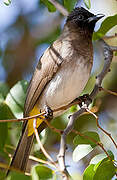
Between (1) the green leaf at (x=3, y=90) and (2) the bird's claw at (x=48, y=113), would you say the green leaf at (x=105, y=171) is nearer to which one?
(2) the bird's claw at (x=48, y=113)

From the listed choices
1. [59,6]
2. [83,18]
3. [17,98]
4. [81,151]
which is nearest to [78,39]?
[83,18]

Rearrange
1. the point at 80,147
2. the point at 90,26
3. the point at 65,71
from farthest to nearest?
the point at 90,26, the point at 65,71, the point at 80,147

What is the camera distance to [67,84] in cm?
324

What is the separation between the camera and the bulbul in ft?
10.6

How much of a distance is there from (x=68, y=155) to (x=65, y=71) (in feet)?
4.31

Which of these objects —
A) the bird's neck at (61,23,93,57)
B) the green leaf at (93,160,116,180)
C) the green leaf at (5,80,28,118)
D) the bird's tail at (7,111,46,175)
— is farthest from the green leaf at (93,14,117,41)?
the green leaf at (93,160,116,180)

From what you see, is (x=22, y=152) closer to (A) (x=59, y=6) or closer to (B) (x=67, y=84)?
(B) (x=67, y=84)

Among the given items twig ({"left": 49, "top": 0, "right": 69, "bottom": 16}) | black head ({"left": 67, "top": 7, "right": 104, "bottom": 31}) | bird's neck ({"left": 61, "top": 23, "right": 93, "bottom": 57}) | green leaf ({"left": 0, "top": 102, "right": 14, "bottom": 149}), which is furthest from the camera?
black head ({"left": 67, "top": 7, "right": 104, "bottom": 31})

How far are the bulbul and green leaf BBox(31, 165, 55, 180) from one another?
116cm

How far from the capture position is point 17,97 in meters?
3.34

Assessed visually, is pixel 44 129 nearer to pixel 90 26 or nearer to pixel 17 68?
pixel 90 26

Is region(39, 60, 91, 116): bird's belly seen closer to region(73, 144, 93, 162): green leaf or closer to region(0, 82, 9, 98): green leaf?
region(0, 82, 9, 98): green leaf

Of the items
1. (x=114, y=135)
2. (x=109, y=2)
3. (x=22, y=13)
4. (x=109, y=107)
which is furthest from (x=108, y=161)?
(x=22, y=13)

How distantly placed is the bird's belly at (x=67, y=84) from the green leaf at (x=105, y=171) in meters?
1.00
